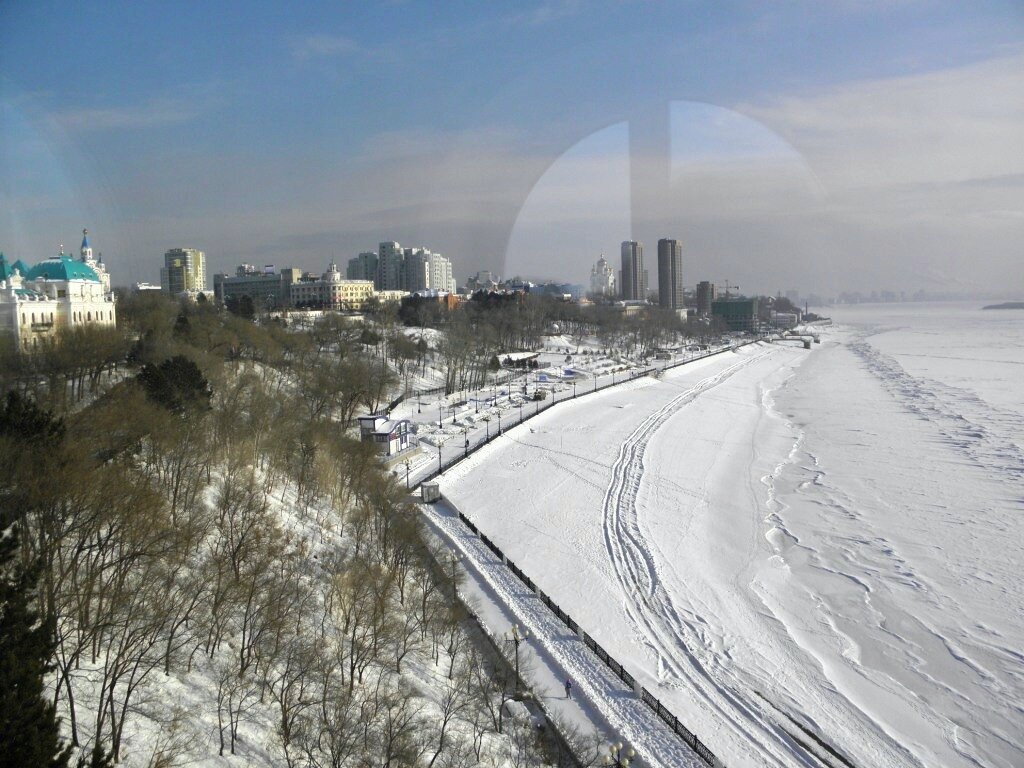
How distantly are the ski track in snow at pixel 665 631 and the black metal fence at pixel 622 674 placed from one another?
0.43 m

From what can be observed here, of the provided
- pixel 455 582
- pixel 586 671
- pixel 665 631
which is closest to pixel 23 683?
pixel 586 671

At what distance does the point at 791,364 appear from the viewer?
4050 cm

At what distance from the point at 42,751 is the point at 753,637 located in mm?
6335

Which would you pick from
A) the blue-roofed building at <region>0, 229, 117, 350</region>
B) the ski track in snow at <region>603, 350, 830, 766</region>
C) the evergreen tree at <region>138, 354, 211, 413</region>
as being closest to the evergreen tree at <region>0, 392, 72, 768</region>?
the ski track in snow at <region>603, 350, 830, 766</region>

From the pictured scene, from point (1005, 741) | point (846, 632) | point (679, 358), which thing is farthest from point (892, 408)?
point (679, 358)

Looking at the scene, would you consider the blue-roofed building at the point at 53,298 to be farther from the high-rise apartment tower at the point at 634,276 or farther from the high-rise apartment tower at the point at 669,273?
the high-rise apartment tower at the point at 669,273

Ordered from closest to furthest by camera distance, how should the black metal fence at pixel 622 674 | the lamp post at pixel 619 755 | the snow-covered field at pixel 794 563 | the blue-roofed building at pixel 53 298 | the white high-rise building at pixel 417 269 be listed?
the lamp post at pixel 619 755 < the black metal fence at pixel 622 674 < the snow-covered field at pixel 794 563 < the blue-roofed building at pixel 53 298 < the white high-rise building at pixel 417 269

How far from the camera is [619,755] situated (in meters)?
5.59

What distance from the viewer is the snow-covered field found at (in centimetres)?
643

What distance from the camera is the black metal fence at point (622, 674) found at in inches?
227

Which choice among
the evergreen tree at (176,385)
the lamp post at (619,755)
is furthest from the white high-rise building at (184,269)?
the lamp post at (619,755)

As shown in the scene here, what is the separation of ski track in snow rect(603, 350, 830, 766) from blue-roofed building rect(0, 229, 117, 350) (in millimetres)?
9658

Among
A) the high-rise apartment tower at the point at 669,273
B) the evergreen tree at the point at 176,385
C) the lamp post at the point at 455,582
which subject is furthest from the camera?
the high-rise apartment tower at the point at 669,273

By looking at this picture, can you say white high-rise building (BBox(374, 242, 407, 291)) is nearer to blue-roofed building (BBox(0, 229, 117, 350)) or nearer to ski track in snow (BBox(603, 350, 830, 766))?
blue-roofed building (BBox(0, 229, 117, 350))
